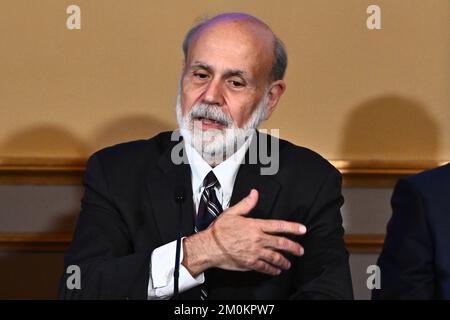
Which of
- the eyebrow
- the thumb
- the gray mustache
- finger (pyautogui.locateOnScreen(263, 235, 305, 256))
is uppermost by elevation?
the eyebrow

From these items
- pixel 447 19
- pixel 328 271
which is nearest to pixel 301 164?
pixel 328 271

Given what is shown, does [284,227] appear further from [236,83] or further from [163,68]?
[163,68]

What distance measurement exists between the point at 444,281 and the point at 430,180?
→ 0.25m

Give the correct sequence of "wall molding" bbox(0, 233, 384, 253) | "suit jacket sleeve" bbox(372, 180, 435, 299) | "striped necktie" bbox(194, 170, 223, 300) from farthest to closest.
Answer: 1. "wall molding" bbox(0, 233, 384, 253)
2. "striped necktie" bbox(194, 170, 223, 300)
3. "suit jacket sleeve" bbox(372, 180, 435, 299)

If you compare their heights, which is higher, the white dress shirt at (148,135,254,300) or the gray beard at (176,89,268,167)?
the gray beard at (176,89,268,167)

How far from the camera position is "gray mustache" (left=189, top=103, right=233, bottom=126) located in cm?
236

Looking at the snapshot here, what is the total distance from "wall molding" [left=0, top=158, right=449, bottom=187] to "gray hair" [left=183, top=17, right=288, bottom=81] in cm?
91

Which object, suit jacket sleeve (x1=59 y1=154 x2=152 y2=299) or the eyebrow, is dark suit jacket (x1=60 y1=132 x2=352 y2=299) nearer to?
suit jacket sleeve (x1=59 y1=154 x2=152 y2=299)

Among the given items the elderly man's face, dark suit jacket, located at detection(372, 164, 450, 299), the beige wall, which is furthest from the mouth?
the beige wall

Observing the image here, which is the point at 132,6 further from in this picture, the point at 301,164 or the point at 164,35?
the point at 301,164

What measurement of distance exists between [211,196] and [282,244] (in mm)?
360

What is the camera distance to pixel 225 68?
2391 mm

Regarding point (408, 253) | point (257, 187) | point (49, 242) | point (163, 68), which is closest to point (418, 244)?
point (408, 253)

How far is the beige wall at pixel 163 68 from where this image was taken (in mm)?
3373
